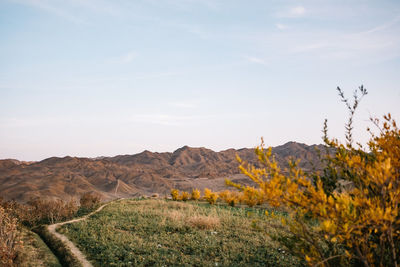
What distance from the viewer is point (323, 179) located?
437 cm

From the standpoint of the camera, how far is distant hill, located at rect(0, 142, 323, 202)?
125 feet

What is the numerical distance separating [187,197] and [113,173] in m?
37.6

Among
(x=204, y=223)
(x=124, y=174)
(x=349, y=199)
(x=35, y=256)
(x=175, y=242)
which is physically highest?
(x=349, y=199)

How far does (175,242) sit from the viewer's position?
9.32m

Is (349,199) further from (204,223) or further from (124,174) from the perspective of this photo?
(124,174)

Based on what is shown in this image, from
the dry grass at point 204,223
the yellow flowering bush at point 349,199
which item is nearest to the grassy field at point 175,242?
the dry grass at point 204,223

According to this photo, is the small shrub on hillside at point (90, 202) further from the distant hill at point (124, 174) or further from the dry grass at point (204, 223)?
the distant hill at point (124, 174)

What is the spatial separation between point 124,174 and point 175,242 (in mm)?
49291

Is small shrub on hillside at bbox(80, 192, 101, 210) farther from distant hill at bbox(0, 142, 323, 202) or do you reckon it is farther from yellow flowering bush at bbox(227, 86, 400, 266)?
yellow flowering bush at bbox(227, 86, 400, 266)

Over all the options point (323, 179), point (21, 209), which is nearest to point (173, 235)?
point (323, 179)

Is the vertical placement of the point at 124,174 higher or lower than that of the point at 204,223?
lower

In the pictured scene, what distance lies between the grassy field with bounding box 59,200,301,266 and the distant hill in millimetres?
6656

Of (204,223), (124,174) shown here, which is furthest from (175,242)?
(124,174)

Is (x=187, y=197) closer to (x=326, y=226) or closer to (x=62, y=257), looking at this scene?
(x=62, y=257)
